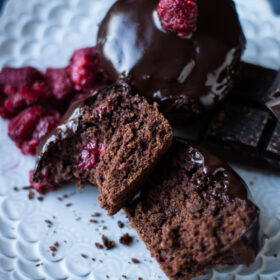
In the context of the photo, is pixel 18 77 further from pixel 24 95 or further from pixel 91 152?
pixel 91 152

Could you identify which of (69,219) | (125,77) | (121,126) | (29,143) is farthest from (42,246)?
(125,77)

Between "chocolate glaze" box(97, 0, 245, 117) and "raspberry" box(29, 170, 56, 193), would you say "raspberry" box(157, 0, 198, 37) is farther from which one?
"raspberry" box(29, 170, 56, 193)

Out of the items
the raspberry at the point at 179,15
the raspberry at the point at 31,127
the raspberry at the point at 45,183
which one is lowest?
the raspberry at the point at 45,183

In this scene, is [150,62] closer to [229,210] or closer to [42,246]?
[229,210]

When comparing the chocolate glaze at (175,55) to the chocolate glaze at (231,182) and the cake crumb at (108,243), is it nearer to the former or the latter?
the chocolate glaze at (231,182)

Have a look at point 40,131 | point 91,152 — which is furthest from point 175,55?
point 40,131

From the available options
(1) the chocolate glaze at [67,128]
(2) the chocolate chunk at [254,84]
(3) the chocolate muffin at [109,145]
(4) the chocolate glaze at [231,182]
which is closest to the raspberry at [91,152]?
(3) the chocolate muffin at [109,145]
